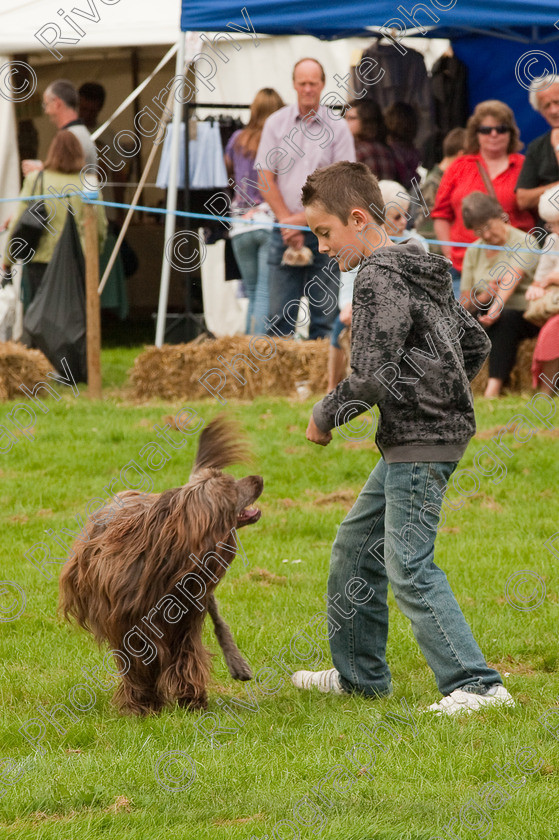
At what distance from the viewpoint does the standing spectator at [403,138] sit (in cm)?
1162

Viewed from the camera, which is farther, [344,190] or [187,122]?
[187,122]

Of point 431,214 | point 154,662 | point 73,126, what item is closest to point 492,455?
point 431,214

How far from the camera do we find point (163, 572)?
3.85 m

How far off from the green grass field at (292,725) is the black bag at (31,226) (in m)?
3.98

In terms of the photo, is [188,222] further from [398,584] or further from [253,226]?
[398,584]

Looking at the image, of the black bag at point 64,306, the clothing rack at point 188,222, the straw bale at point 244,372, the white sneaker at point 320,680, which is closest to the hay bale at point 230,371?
the straw bale at point 244,372

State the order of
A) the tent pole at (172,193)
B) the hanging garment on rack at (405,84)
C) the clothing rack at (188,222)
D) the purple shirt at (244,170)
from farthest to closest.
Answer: the hanging garment on rack at (405,84)
the clothing rack at (188,222)
the purple shirt at (244,170)
the tent pole at (172,193)

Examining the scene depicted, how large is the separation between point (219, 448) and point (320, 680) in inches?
42.2

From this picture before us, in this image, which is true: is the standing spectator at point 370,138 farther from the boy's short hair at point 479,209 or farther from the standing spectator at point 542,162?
the standing spectator at point 542,162

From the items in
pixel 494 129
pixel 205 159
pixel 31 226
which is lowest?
pixel 31 226

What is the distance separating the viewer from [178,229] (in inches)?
497

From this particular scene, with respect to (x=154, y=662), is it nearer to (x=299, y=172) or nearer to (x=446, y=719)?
(x=446, y=719)

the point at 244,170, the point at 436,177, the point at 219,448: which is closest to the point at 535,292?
the point at 436,177

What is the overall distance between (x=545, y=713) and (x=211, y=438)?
1583 mm
